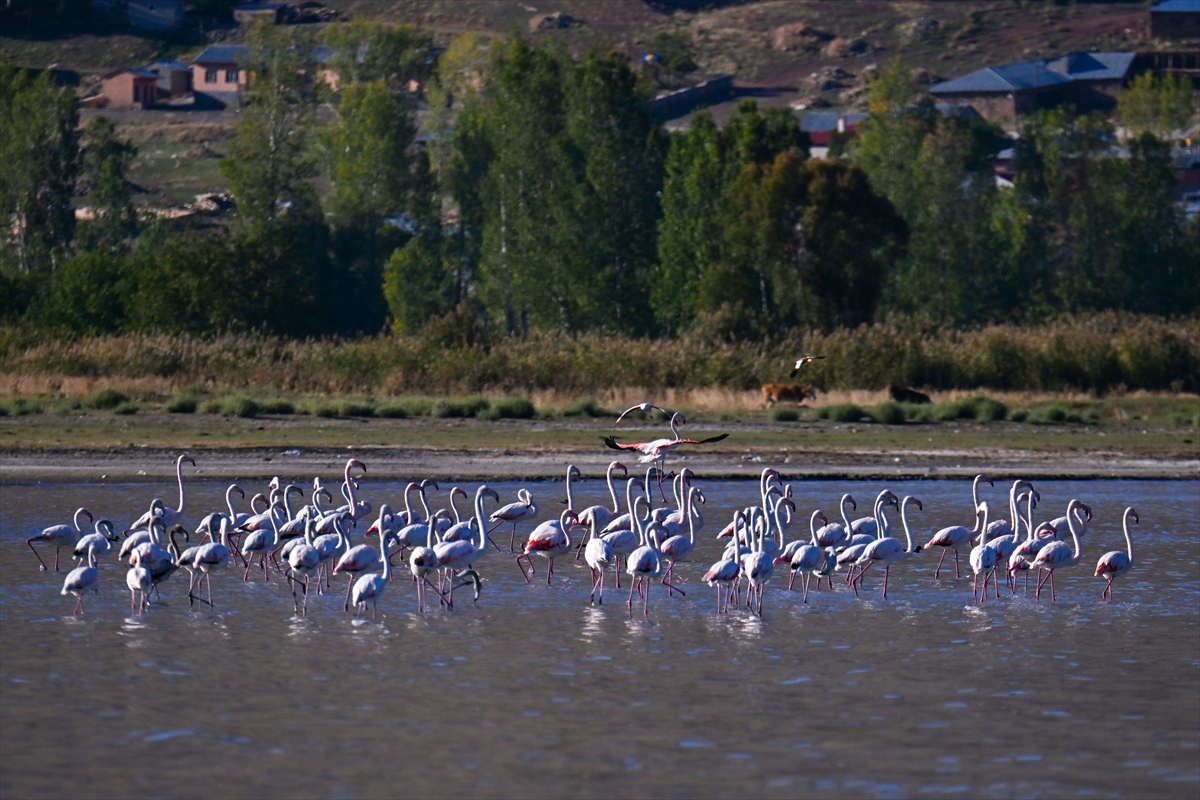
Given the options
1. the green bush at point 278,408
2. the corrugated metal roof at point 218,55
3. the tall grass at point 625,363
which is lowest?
the green bush at point 278,408

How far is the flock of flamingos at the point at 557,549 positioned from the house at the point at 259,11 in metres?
120

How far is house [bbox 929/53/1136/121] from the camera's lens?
347 ft

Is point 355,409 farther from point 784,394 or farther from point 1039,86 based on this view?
point 1039,86

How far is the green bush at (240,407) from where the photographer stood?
101 feet

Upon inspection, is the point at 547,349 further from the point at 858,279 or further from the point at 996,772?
the point at 996,772

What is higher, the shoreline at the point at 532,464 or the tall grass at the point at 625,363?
the tall grass at the point at 625,363

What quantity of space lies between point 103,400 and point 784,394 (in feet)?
44.9

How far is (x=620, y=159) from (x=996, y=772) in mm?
46925

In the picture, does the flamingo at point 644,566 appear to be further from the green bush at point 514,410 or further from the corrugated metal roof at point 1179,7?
the corrugated metal roof at point 1179,7

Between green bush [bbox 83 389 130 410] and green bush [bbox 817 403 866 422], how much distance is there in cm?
1376

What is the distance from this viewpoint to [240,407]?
101 feet

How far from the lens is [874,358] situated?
123 ft

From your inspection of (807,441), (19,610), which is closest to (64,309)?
(807,441)

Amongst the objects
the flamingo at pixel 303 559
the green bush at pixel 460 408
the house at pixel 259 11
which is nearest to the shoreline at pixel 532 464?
the green bush at pixel 460 408
